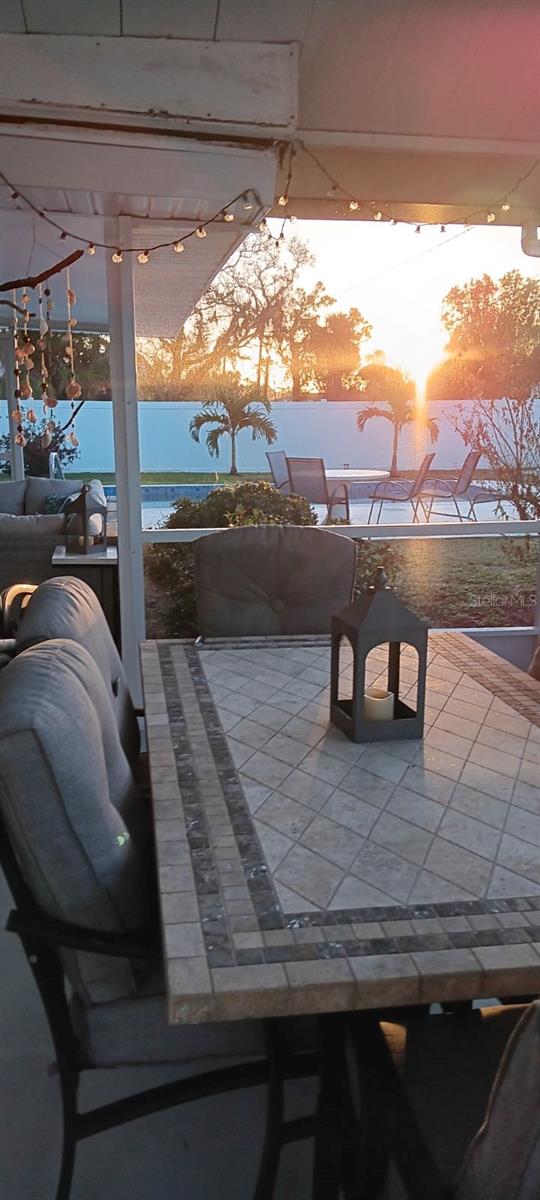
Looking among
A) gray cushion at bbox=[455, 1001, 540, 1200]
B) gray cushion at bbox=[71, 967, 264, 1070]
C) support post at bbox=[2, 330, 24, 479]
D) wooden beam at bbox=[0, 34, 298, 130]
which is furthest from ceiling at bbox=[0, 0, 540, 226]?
support post at bbox=[2, 330, 24, 479]

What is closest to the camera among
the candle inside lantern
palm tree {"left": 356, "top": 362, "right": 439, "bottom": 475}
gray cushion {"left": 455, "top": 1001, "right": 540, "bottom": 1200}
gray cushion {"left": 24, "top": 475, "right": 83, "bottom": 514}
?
gray cushion {"left": 455, "top": 1001, "right": 540, "bottom": 1200}

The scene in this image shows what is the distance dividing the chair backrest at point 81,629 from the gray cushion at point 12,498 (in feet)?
17.7

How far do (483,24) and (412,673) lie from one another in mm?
2113

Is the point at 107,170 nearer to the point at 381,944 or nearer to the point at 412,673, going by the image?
the point at 412,673

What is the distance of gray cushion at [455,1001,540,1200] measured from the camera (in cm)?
72

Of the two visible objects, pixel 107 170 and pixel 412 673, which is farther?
pixel 107 170

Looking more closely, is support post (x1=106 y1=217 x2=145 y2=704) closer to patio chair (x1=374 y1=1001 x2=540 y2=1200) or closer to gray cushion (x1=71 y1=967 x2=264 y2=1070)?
gray cushion (x1=71 y1=967 x2=264 y2=1070)

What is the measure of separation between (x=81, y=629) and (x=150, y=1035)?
31.0 inches

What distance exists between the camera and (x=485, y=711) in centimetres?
192

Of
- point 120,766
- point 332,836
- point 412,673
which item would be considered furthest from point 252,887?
point 412,673

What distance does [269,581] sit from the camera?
2.68m

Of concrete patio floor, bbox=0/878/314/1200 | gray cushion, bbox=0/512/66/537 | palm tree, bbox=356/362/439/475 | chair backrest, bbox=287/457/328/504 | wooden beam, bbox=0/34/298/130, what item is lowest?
concrete patio floor, bbox=0/878/314/1200

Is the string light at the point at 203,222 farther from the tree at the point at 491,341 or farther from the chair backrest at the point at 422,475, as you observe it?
the chair backrest at the point at 422,475

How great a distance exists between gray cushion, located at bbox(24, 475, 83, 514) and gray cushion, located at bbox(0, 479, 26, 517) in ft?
0.20
